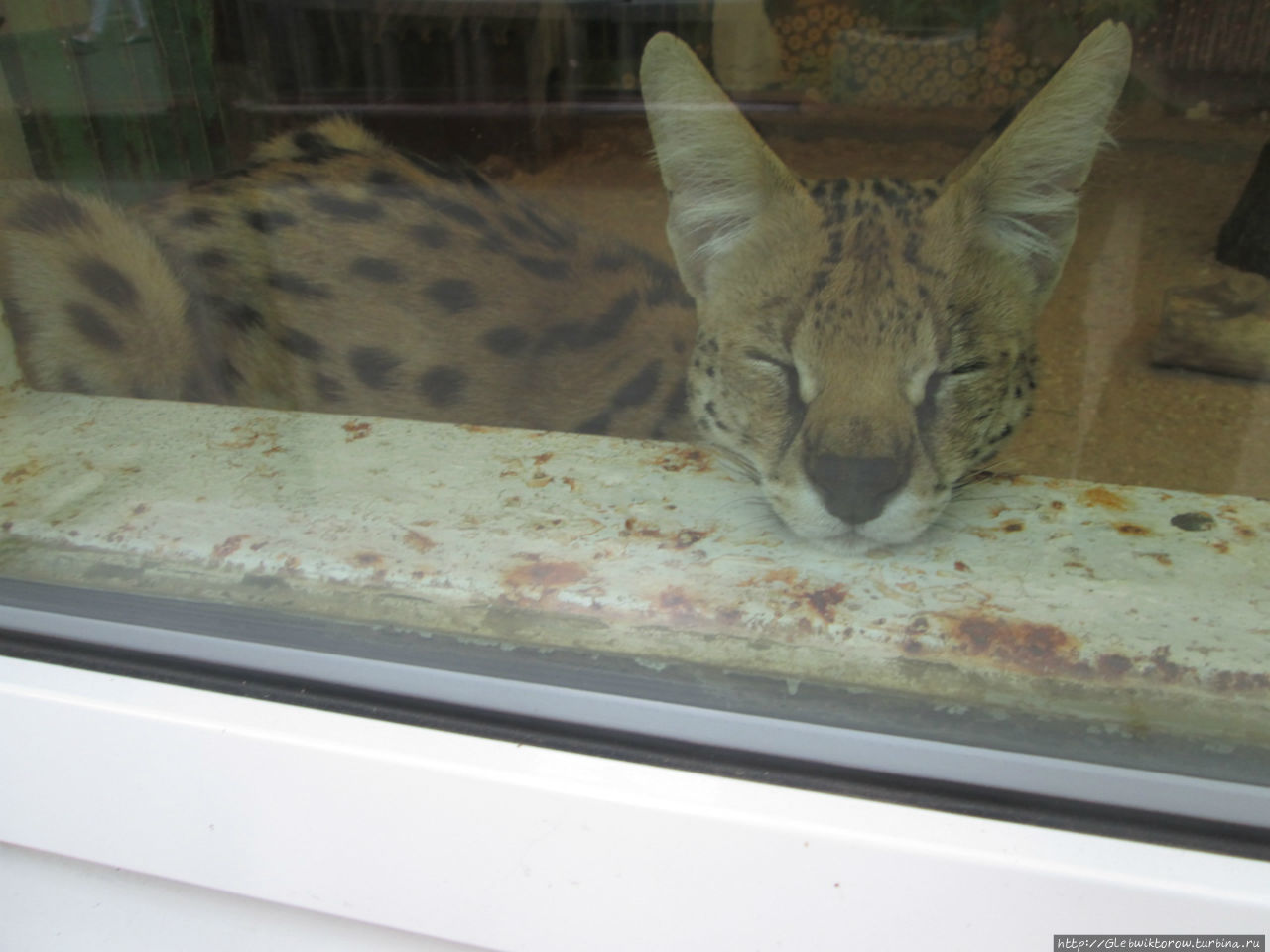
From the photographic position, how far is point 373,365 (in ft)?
6.27

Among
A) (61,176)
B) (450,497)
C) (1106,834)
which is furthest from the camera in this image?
(61,176)

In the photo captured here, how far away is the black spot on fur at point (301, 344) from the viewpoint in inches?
75.0

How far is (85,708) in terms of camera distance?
88 centimetres

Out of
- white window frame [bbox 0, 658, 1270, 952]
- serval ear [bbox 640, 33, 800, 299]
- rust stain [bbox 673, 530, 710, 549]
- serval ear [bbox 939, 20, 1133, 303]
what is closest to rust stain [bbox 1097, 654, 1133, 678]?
white window frame [bbox 0, 658, 1270, 952]

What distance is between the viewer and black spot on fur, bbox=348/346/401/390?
6.24 ft

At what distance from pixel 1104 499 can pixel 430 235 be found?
1.38 meters

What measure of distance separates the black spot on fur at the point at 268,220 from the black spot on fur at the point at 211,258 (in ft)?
0.28

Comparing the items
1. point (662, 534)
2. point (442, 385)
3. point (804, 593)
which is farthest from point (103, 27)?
point (804, 593)

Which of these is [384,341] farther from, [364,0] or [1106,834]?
[1106,834]

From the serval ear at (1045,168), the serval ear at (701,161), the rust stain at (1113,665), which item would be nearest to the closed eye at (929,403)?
the serval ear at (1045,168)

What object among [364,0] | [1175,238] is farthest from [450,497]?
[1175,238]

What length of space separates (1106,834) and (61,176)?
1.92 m

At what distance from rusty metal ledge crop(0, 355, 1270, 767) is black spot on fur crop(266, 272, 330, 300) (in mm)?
735

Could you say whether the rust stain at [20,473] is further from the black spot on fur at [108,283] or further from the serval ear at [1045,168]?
the serval ear at [1045,168]
